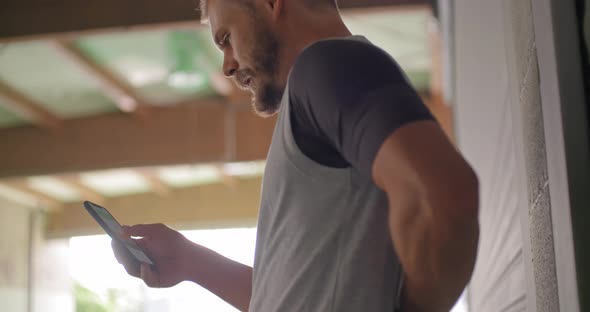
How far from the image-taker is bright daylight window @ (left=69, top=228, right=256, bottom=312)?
33.1 ft

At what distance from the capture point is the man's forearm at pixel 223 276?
1.04 metres

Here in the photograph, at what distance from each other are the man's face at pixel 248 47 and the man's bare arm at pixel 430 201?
293mm

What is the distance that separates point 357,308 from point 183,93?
6466 millimetres

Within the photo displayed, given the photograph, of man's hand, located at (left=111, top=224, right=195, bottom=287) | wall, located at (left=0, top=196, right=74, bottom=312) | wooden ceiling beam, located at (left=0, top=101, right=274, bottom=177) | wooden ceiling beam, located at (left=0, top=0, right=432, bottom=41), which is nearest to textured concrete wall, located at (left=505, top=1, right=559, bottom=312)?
man's hand, located at (left=111, top=224, right=195, bottom=287)

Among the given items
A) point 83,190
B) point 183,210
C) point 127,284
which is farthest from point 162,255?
point 127,284

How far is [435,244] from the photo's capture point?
543 mm

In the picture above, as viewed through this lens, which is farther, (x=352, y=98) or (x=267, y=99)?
(x=267, y=99)

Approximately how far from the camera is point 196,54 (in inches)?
240

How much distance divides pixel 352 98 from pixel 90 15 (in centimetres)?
360

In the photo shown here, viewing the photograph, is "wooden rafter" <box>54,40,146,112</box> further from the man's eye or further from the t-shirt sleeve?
the t-shirt sleeve

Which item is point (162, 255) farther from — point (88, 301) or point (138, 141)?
point (88, 301)

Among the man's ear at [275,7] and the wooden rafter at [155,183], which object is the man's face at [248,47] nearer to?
the man's ear at [275,7]

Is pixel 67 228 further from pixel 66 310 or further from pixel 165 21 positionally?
pixel 165 21

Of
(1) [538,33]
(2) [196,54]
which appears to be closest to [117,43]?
(2) [196,54]
